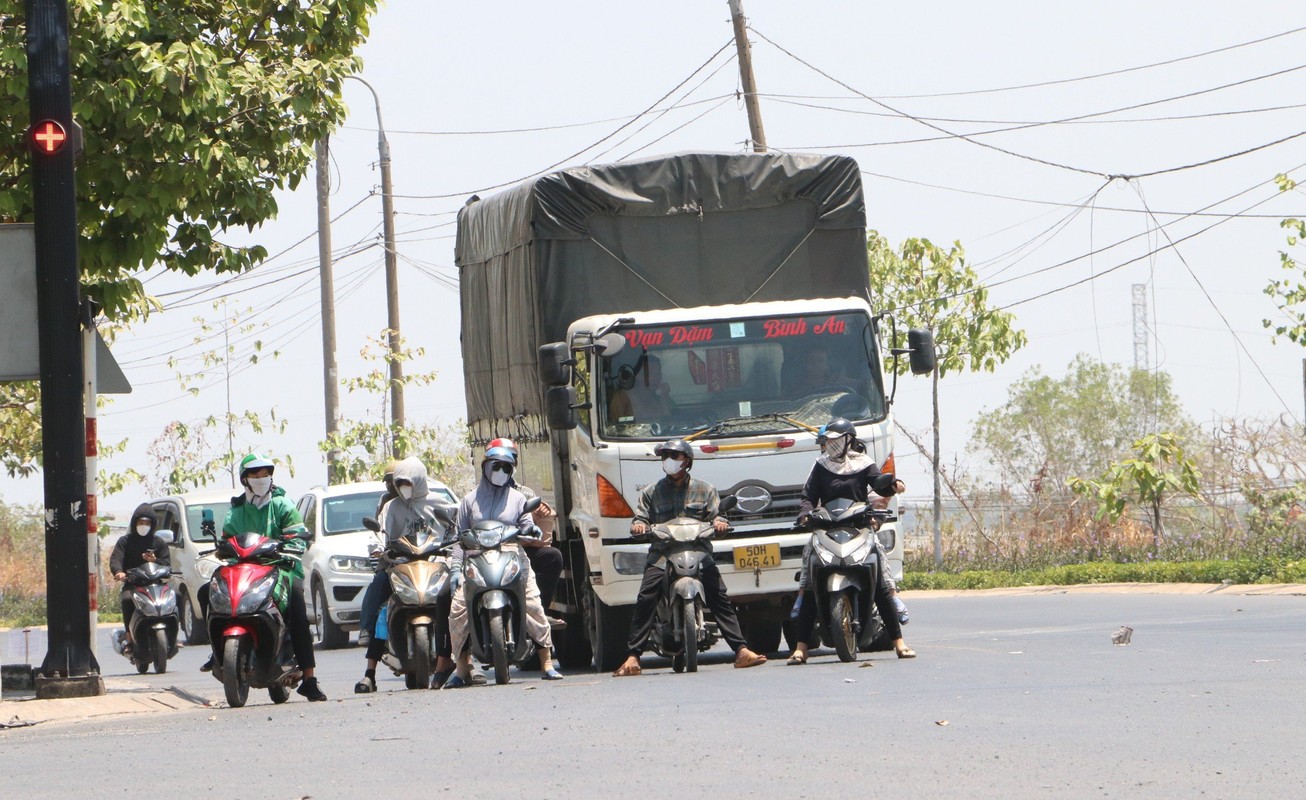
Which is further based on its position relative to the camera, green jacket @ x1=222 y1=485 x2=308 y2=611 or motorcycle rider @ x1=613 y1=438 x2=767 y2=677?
motorcycle rider @ x1=613 y1=438 x2=767 y2=677

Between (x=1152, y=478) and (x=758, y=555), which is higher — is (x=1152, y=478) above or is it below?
above

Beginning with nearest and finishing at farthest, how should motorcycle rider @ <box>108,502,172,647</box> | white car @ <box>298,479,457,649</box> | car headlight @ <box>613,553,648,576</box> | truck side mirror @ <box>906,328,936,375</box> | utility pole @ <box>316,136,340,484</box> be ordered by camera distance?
1. car headlight @ <box>613,553,648,576</box>
2. truck side mirror @ <box>906,328,936,375</box>
3. motorcycle rider @ <box>108,502,172,647</box>
4. white car @ <box>298,479,457,649</box>
5. utility pole @ <box>316,136,340,484</box>

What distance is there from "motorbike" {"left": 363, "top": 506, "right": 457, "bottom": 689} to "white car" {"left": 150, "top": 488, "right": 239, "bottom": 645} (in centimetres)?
1092

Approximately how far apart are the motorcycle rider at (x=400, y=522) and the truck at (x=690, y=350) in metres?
1.35

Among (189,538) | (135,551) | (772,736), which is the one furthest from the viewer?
(189,538)

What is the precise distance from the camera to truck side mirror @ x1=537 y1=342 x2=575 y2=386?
14.7m

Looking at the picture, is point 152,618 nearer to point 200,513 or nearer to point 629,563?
point 200,513

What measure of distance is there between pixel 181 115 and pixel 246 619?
425 cm

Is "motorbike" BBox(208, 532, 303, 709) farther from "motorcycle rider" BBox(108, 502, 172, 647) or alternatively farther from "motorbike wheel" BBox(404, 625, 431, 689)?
"motorcycle rider" BBox(108, 502, 172, 647)

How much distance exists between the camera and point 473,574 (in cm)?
1379

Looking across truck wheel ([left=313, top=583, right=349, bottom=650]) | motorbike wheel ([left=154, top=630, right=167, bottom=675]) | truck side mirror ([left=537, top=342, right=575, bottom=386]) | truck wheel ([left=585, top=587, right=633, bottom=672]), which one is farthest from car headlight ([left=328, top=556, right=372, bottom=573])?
truck side mirror ([left=537, top=342, right=575, bottom=386])

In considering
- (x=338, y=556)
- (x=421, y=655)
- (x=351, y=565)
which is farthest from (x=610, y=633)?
(x=338, y=556)

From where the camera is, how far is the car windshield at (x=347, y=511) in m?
23.0

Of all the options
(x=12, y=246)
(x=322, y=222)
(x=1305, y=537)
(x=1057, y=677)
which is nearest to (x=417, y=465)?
(x=12, y=246)
